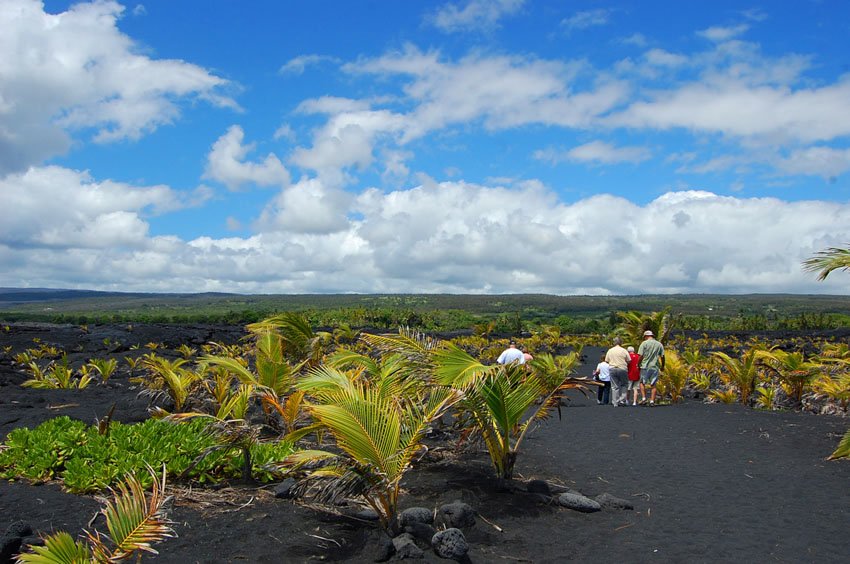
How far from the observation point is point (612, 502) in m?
5.71

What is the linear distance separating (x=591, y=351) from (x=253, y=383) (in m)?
28.6

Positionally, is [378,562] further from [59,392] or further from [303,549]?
[59,392]

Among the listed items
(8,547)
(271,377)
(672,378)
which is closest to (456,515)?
(8,547)

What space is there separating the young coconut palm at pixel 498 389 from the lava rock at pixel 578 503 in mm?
641

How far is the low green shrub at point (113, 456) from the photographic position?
535cm

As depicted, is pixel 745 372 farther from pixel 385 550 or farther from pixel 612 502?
pixel 385 550

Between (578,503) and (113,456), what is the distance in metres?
4.31

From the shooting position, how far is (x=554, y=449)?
8.45 m

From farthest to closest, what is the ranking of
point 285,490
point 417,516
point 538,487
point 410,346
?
1. point 538,487
2. point 410,346
3. point 285,490
4. point 417,516

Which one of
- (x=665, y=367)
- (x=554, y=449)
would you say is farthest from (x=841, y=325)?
(x=554, y=449)

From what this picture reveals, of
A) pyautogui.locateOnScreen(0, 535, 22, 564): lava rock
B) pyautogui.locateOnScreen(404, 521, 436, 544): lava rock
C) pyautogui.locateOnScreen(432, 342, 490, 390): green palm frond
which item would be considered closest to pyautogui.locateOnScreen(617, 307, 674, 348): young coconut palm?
pyautogui.locateOnScreen(432, 342, 490, 390): green palm frond

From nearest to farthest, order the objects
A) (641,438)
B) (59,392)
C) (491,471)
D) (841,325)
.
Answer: (491,471), (641,438), (59,392), (841,325)

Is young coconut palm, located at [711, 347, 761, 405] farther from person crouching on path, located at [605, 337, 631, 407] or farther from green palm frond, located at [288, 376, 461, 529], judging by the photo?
green palm frond, located at [288, 376, 461, 529]

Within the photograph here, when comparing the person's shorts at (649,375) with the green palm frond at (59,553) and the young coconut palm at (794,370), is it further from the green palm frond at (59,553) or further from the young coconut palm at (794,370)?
the green palm frond at (59,553)
